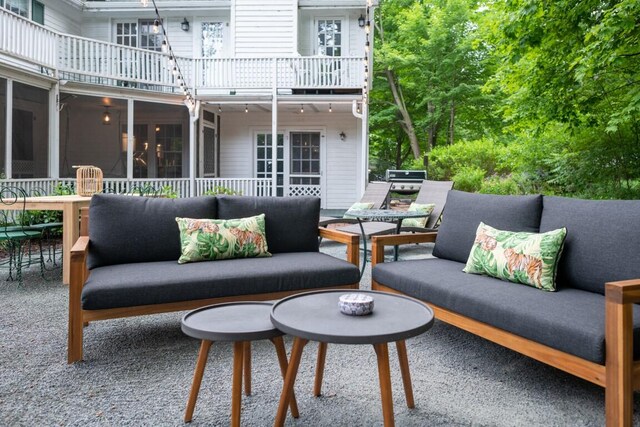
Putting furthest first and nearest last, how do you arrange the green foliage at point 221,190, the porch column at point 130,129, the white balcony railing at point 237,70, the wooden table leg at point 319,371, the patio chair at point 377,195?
the green foliage at point 221,190
the white balcony railing at point 237,70
the porch column at point 130,129
the patio chair at point 377,195
the wooden table leg at point 319,371

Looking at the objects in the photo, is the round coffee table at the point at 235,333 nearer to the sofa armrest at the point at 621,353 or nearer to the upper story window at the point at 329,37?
the sofa armrest at the point at 621,353

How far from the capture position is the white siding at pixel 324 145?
39.5 ft

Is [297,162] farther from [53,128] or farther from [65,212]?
[65,212]

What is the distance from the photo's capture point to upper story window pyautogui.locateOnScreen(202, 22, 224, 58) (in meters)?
12.2

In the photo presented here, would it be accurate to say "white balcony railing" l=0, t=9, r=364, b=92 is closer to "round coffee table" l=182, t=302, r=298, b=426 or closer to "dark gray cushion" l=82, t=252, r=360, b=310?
"dark gray cushion" l=82, t=252, r=360, b=310

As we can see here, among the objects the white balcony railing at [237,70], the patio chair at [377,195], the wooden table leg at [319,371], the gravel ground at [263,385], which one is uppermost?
the white balcony railing at [237,70]

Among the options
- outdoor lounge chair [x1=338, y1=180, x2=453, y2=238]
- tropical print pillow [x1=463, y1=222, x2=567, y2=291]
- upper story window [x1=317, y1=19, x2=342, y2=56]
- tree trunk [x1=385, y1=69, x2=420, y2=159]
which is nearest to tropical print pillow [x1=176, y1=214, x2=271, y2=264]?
tropical print pillow [x1=463, y1=222, x2=567, y2=291]

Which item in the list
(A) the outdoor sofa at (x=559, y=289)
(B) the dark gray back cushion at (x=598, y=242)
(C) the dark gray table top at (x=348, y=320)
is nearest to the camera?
(C) the dark gray table top at (x=348, y=320)

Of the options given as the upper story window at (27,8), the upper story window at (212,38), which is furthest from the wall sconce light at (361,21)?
the upper story window at (27,8)

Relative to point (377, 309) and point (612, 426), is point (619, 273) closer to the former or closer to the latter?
point (612, 426)

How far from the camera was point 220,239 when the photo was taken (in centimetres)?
339

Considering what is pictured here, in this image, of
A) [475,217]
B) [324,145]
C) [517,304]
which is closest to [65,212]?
[475,217]

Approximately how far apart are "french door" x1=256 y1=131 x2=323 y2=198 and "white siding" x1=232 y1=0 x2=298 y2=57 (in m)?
2.05

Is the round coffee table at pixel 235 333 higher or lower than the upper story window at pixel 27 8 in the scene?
lower
